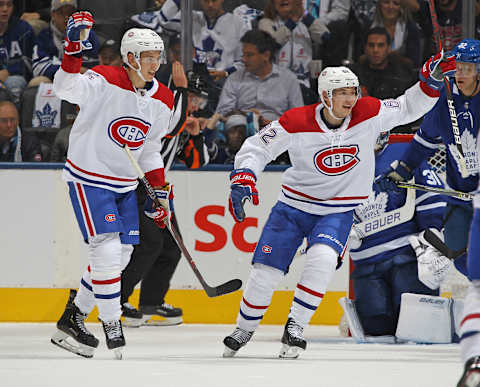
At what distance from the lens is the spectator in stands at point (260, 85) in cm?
626

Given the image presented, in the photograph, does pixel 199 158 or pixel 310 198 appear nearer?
pixel 310 198

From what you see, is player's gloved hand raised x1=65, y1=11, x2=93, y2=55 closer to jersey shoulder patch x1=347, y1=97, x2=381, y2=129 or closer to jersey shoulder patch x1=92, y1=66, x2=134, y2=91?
jersey shoulder patch x1=92, y1=66, x2=134, y2=91

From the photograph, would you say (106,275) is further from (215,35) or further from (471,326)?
(215,35)

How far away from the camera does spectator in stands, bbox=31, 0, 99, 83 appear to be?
629 cm

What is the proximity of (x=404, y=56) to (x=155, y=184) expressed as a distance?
2615mm

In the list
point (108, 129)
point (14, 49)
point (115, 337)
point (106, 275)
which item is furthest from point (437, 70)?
point (14, 49)

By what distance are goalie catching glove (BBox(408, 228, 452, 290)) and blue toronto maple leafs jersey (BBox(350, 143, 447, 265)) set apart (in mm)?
112

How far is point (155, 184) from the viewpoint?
4328 mm

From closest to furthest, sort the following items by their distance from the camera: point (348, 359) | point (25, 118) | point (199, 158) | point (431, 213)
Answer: point (348, 359)
point (431, 213)
point (199, 158)
point (25, 118)

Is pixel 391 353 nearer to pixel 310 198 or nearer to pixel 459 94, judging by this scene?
pixel 310 198

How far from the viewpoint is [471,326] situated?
2211mm

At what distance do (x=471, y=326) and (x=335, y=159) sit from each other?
2.03 meters

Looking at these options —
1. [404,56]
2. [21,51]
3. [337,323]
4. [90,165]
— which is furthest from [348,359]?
[21,51]

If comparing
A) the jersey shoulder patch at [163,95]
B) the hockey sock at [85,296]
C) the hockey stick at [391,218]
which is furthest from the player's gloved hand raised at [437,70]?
the hockey sock at [85,296]
